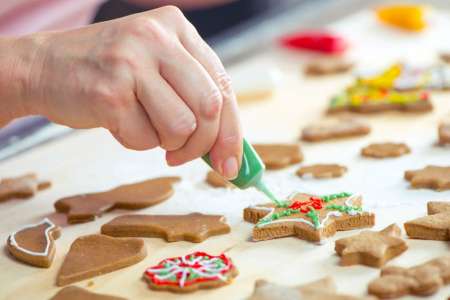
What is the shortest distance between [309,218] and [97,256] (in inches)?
10.3

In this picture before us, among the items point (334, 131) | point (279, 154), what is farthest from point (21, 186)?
point (334, 131)

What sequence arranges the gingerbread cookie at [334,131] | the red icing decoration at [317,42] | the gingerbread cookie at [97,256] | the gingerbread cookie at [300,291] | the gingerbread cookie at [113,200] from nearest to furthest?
the gingerbread cookie at [300,291]
the gingerbread cookie at [97,256]
the gingerbread cookie at [113,200]
the gingerbread cookie at [334,131]
the red icing decoration at [317,42]

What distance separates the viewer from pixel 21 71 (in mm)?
1073

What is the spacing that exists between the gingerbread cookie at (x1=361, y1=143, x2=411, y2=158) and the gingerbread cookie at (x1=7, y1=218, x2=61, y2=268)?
0.49 metres

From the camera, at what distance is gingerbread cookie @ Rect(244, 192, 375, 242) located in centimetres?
104

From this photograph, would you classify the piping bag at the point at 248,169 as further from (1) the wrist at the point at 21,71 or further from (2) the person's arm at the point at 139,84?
(1) the wrist at the point at 21,71

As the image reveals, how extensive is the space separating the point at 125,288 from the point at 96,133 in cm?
58

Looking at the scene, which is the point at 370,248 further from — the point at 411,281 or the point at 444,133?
the point at 444,133

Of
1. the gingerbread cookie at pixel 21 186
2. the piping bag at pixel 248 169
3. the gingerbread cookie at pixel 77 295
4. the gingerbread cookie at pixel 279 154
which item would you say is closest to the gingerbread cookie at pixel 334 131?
the gingerbread cookie at pixel 279 154

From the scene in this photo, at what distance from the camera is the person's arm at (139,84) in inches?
39.4

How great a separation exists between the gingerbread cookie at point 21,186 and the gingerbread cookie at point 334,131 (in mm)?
425

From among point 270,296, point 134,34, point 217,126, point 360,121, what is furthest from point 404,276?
point 360,121

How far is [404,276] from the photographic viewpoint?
0.90m

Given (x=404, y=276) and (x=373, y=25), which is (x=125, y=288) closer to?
(x=404, y=276)
